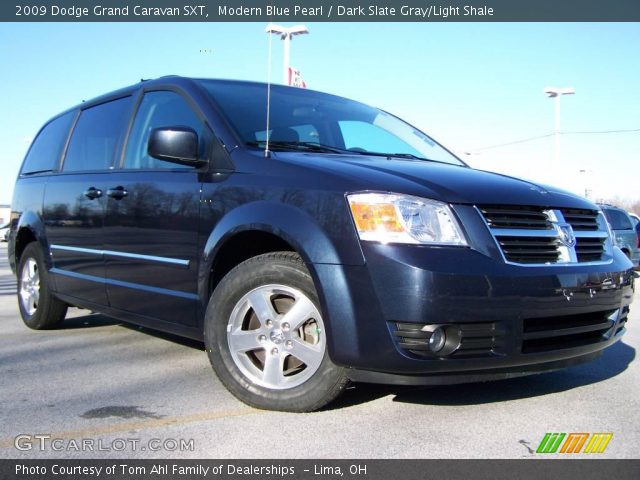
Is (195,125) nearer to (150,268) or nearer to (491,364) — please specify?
(150,268)

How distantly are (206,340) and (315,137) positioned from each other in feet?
4.74

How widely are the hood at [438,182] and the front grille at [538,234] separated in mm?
40

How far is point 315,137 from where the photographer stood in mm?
3934

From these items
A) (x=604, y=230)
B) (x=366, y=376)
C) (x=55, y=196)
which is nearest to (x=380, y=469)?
(x=366, y=376)

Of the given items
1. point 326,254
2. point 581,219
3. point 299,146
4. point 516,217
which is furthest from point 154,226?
point 581,219

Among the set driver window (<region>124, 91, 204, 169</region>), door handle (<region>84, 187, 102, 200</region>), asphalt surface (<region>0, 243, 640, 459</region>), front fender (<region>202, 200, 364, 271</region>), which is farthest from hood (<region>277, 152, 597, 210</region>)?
door handle (<region>84, 187, 102, 200</region>)

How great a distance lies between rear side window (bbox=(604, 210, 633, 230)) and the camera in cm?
1362

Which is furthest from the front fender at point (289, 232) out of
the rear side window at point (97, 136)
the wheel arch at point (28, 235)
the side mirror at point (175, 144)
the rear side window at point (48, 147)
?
the rear side window at point (48, 147)

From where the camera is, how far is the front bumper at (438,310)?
266 cm

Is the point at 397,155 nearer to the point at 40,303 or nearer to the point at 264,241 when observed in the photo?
the point at 264,241

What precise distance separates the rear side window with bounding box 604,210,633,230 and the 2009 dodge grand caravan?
10.8m

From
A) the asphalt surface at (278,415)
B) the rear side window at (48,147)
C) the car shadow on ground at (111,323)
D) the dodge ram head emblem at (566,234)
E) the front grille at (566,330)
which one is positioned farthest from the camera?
the rear side window at (48,147)

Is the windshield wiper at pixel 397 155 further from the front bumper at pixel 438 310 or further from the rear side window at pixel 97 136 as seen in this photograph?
the rear side window at pixel 97 136

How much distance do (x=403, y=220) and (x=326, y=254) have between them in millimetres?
377
